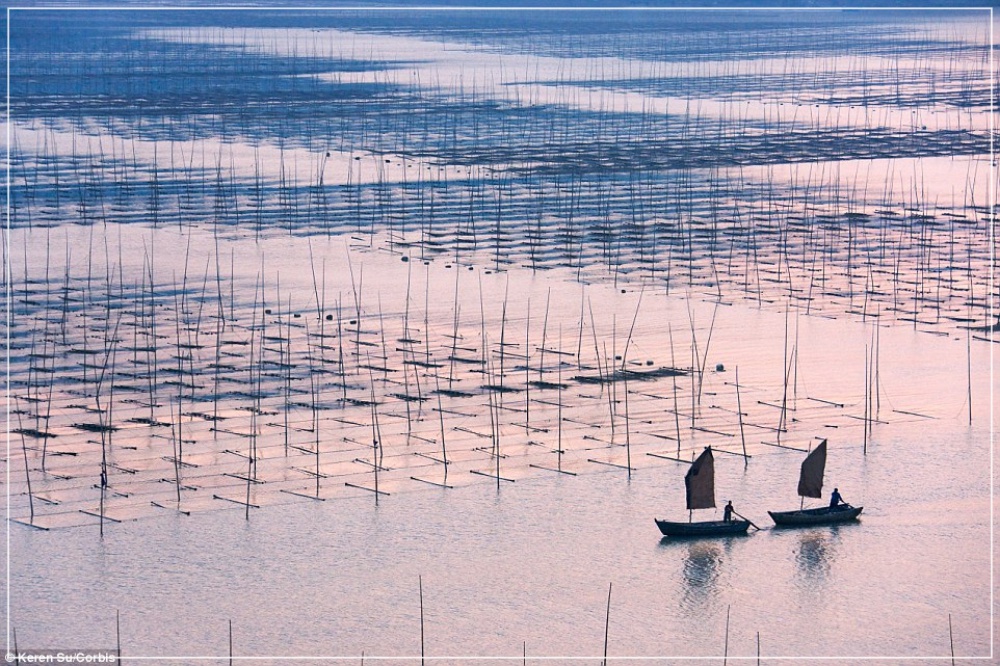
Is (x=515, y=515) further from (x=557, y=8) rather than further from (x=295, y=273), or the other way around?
(x=557, y=8)

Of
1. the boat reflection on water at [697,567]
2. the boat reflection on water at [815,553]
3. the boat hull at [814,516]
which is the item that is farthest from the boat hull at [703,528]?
the boat reflection on water at [815,553]

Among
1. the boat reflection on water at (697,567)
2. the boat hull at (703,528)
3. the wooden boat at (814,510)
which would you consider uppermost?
the wooden boat at (814,510)

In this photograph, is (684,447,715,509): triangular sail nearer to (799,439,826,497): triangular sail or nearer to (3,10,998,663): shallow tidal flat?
(3,10,998,663): shallow tidal flat

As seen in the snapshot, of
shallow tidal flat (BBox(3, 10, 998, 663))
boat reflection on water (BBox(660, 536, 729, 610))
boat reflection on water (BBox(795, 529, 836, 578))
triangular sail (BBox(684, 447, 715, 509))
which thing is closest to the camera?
shallow tidal flat (BBox(3, 10, 998, 663))

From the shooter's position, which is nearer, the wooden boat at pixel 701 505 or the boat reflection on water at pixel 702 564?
the boat reflection on water at pixel 702 564

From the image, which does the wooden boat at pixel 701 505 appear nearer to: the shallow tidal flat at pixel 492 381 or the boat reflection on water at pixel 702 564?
the boat reflection on water at pixel 702 564

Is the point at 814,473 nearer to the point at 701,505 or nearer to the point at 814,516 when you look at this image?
the point at 814,516

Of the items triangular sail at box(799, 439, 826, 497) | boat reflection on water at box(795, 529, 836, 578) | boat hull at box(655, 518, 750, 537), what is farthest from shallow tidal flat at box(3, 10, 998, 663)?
triangular sail at box(799, 439, 826, 497)
